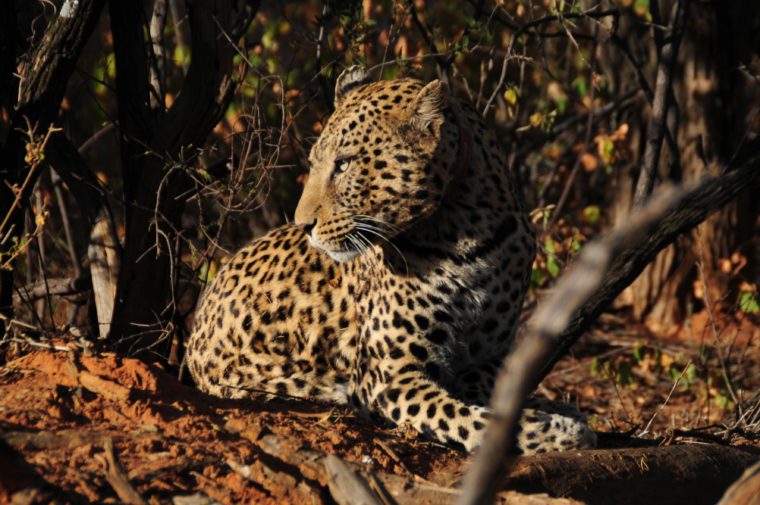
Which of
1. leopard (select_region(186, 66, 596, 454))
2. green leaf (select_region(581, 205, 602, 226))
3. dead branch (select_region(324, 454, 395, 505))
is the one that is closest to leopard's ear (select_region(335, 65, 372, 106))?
leopard (select_region(186, 66, 596, 454))

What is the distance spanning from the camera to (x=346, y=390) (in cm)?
591

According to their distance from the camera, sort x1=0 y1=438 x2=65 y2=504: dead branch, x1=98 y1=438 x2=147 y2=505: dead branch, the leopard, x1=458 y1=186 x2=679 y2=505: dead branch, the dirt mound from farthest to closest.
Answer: the leopard < the dirt mound < x1=98 y1=438 x2=147 y2=505: dead branch < x1=0 y1=438 x2=65 y2=504: dead branch < x1=458 y1=186 x2=679 y2=505: dead branch

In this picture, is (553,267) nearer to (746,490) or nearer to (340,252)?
(340,252)

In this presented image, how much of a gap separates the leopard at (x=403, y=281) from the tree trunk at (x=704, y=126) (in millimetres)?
4441

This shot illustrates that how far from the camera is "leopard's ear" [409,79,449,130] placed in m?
5.34

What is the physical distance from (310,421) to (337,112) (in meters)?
1.67

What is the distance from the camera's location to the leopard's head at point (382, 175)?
5.31 metres

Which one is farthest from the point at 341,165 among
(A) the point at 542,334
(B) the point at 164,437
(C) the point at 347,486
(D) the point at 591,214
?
(D) the point at 591,214

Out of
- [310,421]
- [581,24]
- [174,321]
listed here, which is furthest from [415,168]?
[581,24]

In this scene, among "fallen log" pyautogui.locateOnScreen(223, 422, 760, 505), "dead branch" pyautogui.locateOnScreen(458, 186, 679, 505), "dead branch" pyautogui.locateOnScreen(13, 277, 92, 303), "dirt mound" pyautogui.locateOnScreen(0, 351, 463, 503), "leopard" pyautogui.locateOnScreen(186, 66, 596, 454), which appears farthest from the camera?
"dead branch" pyautogui.locateOnScreen(13, 277, 92, 303)

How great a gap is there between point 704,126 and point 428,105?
5600 millimetres

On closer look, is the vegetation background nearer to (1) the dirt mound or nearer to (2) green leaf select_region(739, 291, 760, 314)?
(2) green leaf select_region(739, 291, 760, 314)

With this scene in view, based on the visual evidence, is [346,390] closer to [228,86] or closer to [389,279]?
[389,279]

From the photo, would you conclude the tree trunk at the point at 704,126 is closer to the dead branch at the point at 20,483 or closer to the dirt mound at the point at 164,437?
the dirt mound at the point at 164,437
